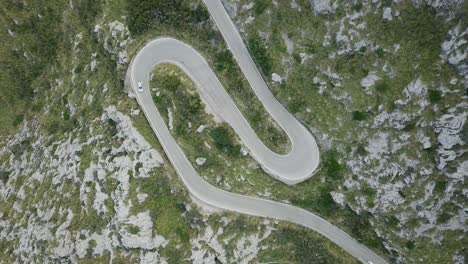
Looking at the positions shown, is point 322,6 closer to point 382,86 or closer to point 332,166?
point 382,86

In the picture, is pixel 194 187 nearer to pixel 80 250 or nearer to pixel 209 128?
pixel 209 128

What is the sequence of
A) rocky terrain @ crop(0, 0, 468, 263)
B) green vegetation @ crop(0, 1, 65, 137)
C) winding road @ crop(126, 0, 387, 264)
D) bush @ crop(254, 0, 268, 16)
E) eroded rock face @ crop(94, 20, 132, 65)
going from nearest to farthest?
rocky terrain @ crop(0, 0, 468, 263) < bush @ crop(254, 0, 268, 16) < winding road @ crop(126, 0, 387, 264) < eroded rock face @ crop(94, 20, 132, 65) < green vegetation @ crop(0, 1, 65, 137)

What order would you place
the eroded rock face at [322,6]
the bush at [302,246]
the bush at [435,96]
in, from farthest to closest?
the bush at [302,246] → the eroded rock face at [322,6] → the bush at [435,96]

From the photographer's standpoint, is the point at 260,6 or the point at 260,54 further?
the point at 260,54

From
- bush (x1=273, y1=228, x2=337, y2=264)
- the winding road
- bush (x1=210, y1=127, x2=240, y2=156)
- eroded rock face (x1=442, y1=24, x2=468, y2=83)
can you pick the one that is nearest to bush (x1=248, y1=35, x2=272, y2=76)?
the winding road

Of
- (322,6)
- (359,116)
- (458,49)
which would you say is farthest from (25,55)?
(458,49)

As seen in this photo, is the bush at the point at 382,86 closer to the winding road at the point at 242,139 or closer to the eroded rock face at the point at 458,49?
the eroded rock face at the point at 458,49

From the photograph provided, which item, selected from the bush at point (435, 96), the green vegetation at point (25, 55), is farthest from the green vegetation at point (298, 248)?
the green vegetation at point (25, 55)

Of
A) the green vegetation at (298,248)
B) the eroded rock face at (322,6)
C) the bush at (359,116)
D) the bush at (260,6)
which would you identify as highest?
the eroded rock face at (322,6)

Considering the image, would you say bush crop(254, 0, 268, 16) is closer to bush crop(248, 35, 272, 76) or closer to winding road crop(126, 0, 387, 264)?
bush crop(248, 35, 272, 76)
